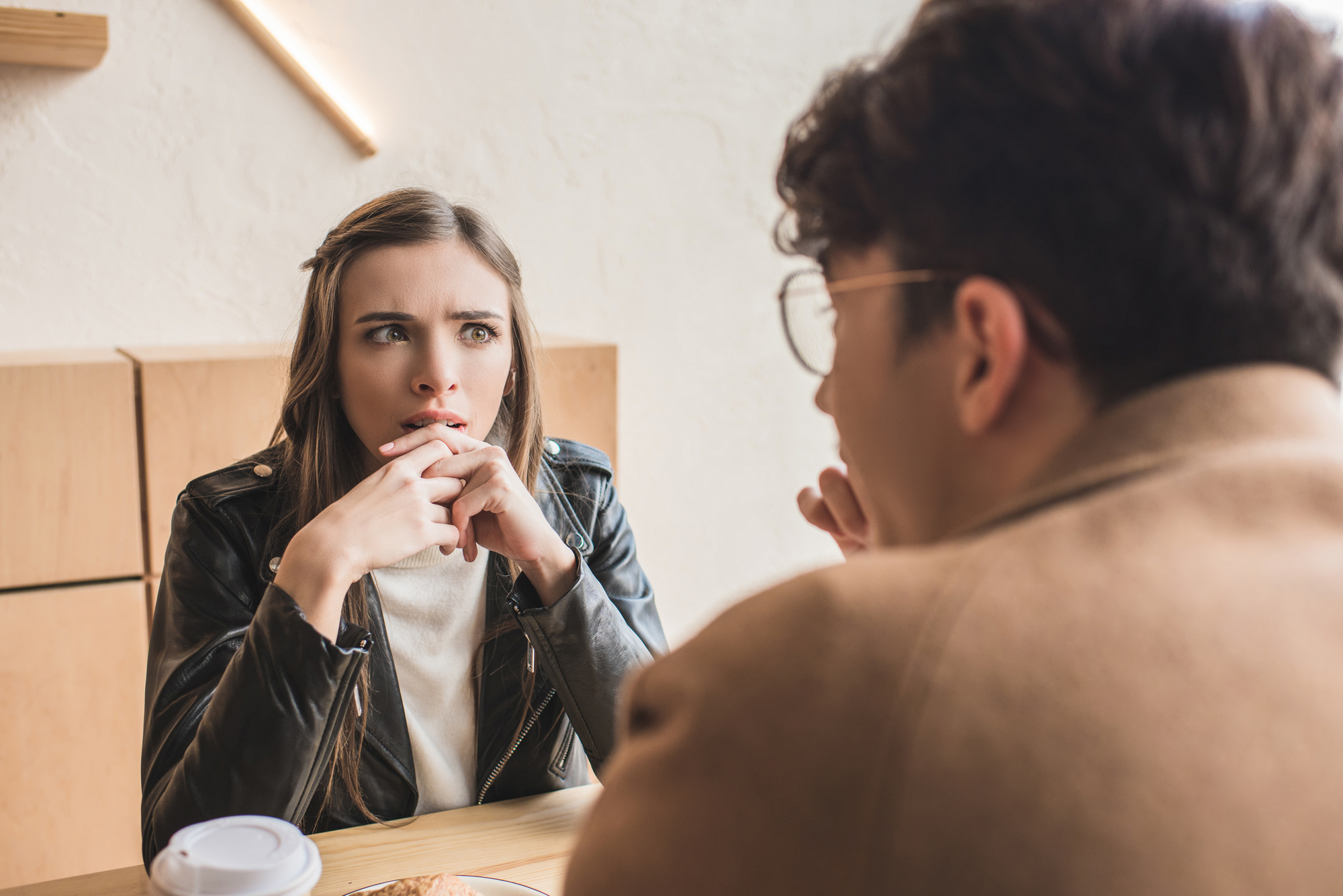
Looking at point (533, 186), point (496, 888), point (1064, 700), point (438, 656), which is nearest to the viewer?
point (1064, 700)

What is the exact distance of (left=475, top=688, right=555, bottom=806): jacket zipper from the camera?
1378 millimetres

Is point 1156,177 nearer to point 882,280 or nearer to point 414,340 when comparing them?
point 882,280

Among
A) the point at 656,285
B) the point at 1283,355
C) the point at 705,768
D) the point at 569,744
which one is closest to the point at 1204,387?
the point at 1283,355

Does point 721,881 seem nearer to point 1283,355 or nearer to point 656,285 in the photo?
point 1283,355

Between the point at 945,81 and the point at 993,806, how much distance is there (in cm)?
37

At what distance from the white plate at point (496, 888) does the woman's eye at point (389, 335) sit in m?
0.73

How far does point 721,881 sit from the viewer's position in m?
0.45

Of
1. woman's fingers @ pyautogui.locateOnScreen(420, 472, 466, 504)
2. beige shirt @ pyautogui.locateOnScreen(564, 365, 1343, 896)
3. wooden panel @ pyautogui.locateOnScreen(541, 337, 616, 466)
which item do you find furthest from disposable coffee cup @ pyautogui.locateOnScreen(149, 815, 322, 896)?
wooden panel @ pyautogui.locateOnScreen(541, 337, 616, 466)

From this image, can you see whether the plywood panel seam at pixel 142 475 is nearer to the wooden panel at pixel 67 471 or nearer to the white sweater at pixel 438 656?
the wooden panel at pixel 67 471

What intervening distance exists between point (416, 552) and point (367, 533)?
0.10 meters

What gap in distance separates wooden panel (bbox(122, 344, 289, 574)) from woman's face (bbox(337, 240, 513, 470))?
0.49 m

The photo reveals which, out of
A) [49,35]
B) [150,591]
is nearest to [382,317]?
[150,591]

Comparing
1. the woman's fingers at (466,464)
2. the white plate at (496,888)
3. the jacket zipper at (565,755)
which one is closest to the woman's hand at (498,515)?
the woman's fingers at (466,464)

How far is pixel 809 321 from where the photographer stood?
0.80 meters
